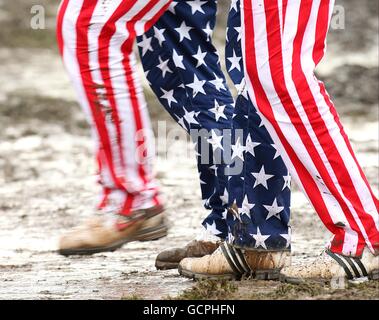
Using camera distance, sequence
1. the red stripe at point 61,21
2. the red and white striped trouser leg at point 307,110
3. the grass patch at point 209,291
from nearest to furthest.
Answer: the red and white striped trouser leg at point 307,110 < the grass patch at point 209,291 < the red stripe at point 61,21

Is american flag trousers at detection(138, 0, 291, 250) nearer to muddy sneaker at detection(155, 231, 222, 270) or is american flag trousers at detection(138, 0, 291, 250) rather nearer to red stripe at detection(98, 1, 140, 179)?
muddy sneaker at detection(155, 231, 222, 270)

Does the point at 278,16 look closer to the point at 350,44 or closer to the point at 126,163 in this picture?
the point at 126,163

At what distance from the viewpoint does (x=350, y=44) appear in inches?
414

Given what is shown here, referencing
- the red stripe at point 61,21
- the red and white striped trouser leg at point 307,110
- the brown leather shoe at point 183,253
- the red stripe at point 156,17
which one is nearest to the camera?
the red and white striped trouser leg at point 307,110

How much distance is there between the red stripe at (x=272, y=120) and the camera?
3.72m

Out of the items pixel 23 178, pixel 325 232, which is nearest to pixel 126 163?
pixel 325 232

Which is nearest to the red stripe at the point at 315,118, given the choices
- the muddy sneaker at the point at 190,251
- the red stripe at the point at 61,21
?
the red stripe at the point at 61,21

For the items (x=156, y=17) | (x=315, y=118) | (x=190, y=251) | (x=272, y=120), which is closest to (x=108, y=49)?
(x=156, y=17)

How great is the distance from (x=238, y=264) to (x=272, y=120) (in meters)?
0.63

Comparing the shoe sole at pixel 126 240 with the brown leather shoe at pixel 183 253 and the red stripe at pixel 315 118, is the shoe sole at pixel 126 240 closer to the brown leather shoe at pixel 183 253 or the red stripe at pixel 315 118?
the brown leather shoe at pixel 183 253

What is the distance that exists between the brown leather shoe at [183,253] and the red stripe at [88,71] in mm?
615

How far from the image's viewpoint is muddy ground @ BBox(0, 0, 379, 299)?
13.6 ft

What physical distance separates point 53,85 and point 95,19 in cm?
576

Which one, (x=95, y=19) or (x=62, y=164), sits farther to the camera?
(x=62, y=164)
